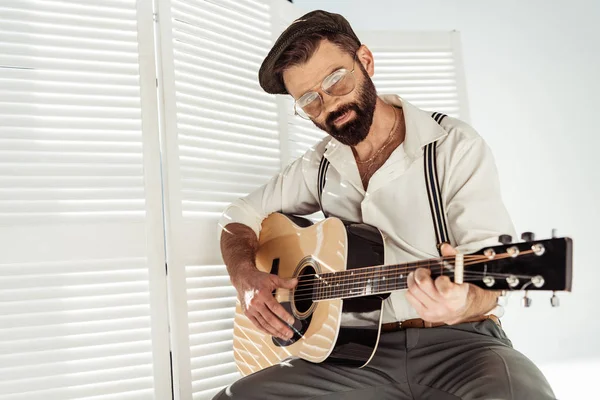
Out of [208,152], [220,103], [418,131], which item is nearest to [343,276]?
[418,131]

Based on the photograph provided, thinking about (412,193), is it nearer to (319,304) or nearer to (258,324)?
(319,304)

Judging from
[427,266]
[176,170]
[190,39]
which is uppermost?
[190,39]

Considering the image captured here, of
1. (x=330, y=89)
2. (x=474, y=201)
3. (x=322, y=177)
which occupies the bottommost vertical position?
(x=474, y=201)

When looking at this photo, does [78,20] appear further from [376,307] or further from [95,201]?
[376,307]

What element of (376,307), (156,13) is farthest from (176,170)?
(376,307)

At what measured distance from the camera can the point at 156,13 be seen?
7.52ft

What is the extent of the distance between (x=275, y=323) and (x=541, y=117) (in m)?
→ 2.93

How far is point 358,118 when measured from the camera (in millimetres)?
2029

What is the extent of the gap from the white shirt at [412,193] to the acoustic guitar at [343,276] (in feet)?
0.39

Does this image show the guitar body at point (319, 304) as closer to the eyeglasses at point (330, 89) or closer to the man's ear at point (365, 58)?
the eyeglasses at point (330, 89)

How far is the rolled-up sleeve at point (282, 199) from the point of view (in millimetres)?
2266

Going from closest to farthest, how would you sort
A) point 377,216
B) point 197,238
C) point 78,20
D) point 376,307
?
point 376,307
point 377,216
point 78,20
point 197,238

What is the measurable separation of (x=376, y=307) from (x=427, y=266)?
294 mm

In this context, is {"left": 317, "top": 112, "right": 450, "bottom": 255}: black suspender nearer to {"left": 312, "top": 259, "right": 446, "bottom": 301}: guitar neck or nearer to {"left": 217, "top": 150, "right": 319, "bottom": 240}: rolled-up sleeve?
{"left": 312, "top": 259, "right": 446, "bottom": 301}: guitar neck
